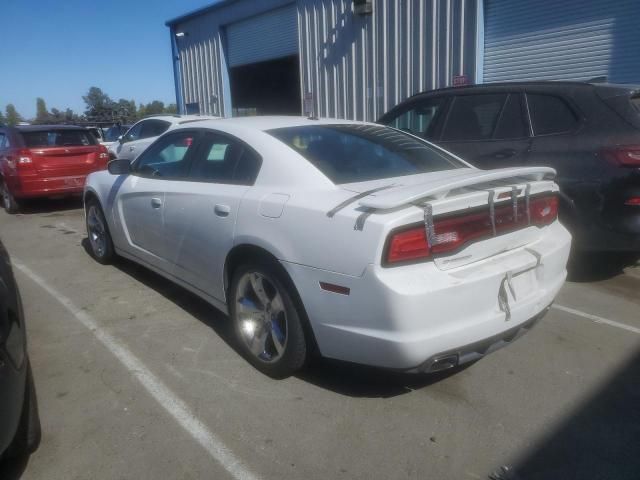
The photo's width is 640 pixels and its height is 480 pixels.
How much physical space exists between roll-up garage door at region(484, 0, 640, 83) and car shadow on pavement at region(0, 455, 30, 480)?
344 inches

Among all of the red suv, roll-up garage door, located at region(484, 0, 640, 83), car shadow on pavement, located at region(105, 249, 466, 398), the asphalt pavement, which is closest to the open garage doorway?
the red suv

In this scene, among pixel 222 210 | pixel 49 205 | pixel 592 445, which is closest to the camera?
pixel 592 445

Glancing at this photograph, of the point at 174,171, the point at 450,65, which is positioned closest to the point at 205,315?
the point at 174,171

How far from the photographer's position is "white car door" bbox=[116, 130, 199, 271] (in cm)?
407

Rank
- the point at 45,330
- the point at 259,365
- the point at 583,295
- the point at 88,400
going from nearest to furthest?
1. the point at 88,400
2. the point at 259,365
3. the point at 45,330
4. the point at 583,295

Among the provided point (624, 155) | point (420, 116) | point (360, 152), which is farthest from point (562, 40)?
point (360, 152)

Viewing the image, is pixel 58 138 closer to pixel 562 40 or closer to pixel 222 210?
pixel 222 210

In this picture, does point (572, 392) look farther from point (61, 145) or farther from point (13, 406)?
point (61, 145)

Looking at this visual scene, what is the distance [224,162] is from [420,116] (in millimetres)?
3206

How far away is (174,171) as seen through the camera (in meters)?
4.08

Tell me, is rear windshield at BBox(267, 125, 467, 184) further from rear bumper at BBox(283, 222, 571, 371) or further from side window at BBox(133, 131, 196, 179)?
side window at BBox(133, 131, 196, 179)

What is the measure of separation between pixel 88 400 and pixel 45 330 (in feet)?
4.08

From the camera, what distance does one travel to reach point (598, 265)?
5.23 meters

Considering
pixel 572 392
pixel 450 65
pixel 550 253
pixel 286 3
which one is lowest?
pixel 572 392
